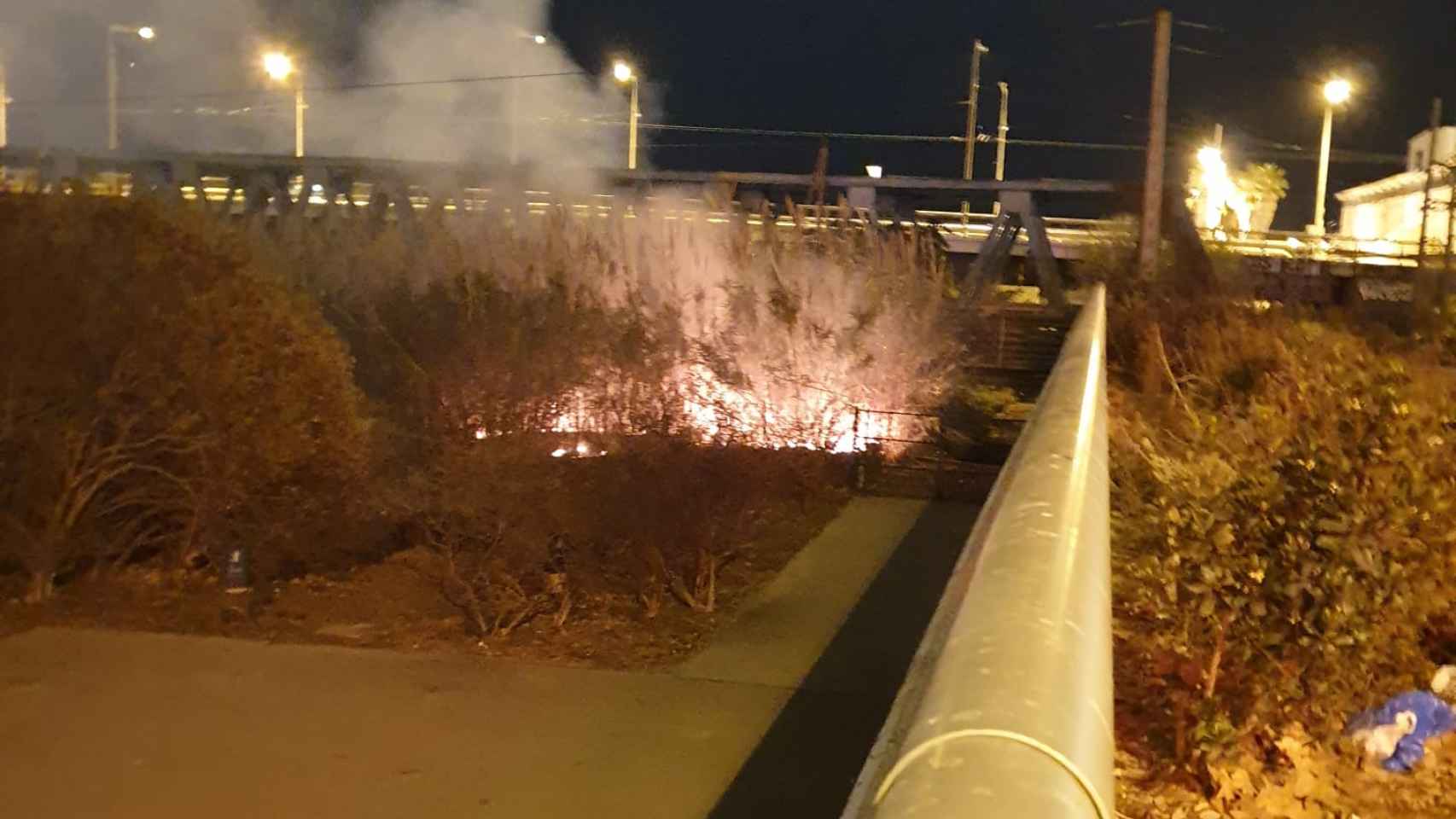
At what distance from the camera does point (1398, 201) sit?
57.9 m

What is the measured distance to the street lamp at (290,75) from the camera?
3931cm

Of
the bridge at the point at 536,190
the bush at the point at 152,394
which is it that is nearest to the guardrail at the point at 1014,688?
the bush at the point at 152,394

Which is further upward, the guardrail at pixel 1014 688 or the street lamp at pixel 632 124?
the street lamp at pixel 632 124

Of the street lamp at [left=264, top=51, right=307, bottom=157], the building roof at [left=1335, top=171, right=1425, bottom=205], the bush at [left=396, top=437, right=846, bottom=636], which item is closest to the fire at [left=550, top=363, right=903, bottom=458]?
the bush at [left=396, top=437, right=846, bottom=636]

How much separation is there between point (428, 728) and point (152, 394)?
3263mm

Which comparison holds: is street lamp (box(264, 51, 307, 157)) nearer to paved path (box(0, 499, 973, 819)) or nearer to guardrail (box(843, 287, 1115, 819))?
paved path (box(0, 499, 973, 819))

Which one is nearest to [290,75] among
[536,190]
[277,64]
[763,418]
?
[277,64]

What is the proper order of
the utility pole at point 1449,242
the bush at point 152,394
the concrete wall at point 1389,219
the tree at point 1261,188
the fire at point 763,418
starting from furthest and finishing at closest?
1. the tree at point 1261,188
2. the concrete wall at point 1389,219
3. the utility pole at point 1449,242
4. the fire at point 763,418
5. the bush at point 152,394

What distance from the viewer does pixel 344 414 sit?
907 centimetres

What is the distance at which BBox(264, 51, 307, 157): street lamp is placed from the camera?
3931 cm

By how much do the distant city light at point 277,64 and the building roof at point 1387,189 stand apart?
38754 millimetres

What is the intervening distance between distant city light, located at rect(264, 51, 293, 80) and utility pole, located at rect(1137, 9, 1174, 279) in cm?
2648

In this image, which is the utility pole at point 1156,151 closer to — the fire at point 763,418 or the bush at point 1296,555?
the fire at point 763,418

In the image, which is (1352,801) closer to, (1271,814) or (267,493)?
(1271,814)
